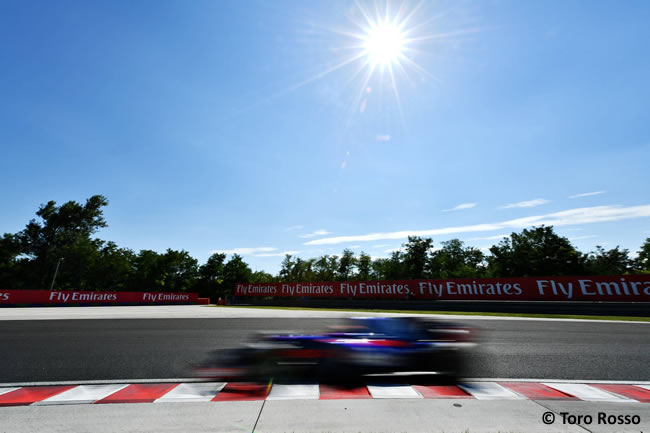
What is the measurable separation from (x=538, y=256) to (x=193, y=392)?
201ft

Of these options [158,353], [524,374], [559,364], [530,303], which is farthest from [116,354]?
[530,303]

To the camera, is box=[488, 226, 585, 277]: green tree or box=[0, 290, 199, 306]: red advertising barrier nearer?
box=[0, 290, 199, 306]: red advertising barrier

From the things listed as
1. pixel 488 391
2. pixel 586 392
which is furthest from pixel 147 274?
pixel 586 392

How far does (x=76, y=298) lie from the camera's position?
32406mm

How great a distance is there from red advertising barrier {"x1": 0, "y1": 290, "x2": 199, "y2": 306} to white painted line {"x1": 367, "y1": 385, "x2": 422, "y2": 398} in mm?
38287

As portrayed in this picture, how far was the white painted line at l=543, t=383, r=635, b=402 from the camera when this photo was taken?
393 cm

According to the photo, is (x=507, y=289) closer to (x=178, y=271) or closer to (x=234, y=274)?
(x=234, y=274)

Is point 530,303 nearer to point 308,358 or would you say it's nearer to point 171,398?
point 308,358

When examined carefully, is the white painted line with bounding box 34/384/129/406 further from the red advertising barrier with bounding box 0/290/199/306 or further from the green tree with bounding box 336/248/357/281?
the green tree with bounding box 336/248/357/281

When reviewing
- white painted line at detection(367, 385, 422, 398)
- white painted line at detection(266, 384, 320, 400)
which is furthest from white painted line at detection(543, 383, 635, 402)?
white painted line at detection(266, 384, 320, 400)

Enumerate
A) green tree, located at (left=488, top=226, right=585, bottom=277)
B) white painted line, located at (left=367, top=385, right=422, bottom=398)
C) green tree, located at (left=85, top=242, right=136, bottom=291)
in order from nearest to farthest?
white painted line, located at (left=367, top=385, right=422, bottom=398) < green tree, located at (left=488, top=226, right=585, bottom=277) < green tree, located at (left=85, top=242, right=136, bottom=291)

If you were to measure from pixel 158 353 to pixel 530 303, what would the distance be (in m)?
22.5

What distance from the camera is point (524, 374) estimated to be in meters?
5.07

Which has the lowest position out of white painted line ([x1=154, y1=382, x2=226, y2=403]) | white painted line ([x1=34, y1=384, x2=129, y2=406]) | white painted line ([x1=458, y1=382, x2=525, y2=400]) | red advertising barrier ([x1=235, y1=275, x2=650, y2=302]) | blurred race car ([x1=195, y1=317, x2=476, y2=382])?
white painted line ([x1=34, y1=384, x2=129, y2=406])
